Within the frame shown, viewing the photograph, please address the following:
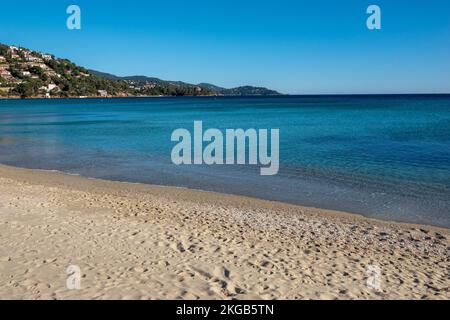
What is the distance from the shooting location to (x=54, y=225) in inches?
439

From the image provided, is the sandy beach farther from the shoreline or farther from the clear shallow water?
the clear shallow water

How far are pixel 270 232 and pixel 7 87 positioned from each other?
707 ft

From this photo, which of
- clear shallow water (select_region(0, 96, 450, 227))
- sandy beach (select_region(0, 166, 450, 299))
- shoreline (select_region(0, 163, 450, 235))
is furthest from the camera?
clear shallow water (select_region(0, 96, 450, 227))

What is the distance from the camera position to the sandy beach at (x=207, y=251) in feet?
24.6

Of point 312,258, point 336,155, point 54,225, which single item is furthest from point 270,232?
point 336,155

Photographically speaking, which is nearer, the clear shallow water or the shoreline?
the shoreline

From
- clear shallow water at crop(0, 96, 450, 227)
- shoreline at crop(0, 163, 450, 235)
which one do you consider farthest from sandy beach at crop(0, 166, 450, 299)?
clear shallow water at crop(0, 96, 450, 227)

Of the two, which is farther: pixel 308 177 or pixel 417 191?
pixel 308 177

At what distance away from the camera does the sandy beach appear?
7.50m

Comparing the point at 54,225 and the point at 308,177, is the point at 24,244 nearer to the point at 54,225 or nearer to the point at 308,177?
the point at 54,225

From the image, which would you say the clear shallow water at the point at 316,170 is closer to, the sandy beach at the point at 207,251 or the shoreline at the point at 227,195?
the shoreline at the point at 227,195

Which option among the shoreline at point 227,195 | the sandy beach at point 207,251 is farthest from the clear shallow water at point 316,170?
the sandy beach at point 207,251

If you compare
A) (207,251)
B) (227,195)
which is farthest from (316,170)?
(207,251)

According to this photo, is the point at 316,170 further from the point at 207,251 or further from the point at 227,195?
the point at 207,251
